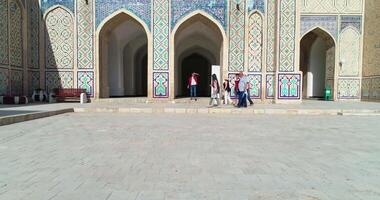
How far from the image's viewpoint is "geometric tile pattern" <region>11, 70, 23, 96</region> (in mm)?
13266

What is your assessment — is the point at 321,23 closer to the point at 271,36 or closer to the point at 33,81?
the point at 271,36

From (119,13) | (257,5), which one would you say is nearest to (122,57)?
(119,13)

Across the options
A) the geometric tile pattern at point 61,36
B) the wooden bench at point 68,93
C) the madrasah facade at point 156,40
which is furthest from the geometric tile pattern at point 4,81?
the geometric tile pattern at point 61,36

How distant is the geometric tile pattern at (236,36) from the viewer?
578 inches

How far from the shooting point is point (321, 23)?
16.8 metres

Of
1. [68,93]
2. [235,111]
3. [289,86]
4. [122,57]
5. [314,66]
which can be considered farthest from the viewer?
[314,66]

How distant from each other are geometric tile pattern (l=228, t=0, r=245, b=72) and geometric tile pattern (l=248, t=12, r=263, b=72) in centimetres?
36

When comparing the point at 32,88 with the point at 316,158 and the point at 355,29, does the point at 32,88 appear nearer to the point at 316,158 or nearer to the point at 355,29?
the point at 316,158

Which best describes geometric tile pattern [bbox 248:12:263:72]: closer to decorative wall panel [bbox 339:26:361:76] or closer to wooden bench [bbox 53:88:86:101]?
decorative wall panel [bbox 339:26:361:76]

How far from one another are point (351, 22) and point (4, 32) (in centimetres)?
1585

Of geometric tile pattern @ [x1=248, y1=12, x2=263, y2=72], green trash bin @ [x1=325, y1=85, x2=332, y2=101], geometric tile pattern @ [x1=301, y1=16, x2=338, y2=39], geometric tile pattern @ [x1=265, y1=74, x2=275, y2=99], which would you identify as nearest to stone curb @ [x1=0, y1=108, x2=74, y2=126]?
geometric tile pattern @ [x1=248, y1=12, x2=263, y2=72]

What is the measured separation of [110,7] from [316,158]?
12568 millimetres

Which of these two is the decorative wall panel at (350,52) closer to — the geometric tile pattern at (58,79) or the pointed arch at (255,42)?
the pointed arch at (255,42)

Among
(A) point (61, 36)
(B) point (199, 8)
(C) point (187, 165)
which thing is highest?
(B) point (199, 8)
